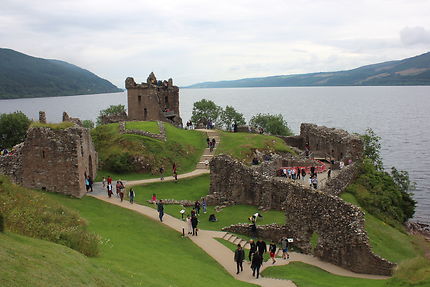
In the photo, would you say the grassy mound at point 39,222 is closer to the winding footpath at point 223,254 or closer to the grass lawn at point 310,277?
the winding footpath at point 223,254

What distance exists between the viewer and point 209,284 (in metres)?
18.2

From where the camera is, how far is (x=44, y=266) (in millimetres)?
13055

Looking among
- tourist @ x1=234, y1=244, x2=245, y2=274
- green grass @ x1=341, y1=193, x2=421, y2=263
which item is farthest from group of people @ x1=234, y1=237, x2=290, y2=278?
green grass @ x1=341, y1=193, x2=421, y2=263

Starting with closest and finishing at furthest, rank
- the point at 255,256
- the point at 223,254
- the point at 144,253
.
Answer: the point at 144,253 → the point at 255,256 → the point at 223,254

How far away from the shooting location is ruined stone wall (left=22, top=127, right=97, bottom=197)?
1380 inches

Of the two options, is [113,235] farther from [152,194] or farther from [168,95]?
[168,95]

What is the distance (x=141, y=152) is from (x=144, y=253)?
26035mm

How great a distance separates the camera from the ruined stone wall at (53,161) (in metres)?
35.1

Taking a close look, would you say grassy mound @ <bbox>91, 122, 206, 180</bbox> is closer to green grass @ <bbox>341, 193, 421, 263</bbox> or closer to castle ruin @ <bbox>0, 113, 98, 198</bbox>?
castle ruin @ <bbox>0, 113, 98, 198</bbox>

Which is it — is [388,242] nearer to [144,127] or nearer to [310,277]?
[310,277]

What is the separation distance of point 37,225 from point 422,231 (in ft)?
138

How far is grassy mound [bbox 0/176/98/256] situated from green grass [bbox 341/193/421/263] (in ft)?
65.7

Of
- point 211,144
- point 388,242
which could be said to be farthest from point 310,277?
point 211,144

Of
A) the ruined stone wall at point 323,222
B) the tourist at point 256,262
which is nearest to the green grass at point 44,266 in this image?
the tourist at point 256,262
